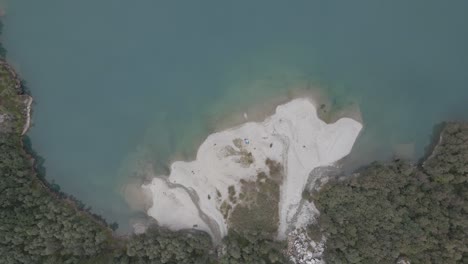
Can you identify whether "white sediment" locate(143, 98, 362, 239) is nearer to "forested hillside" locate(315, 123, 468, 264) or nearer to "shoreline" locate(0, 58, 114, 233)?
"forested hillside" locate(315, 123, 468, 264)

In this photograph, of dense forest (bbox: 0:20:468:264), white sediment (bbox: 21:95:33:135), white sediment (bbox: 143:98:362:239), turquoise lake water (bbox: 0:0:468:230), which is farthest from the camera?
turquoise lake water (bbox: 0:0:468:230)

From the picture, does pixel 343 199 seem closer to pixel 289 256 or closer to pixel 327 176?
pixel 327 176

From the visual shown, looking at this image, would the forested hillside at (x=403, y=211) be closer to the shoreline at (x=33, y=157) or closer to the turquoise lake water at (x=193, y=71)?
the turquoise lake water at (x=193, y=71)

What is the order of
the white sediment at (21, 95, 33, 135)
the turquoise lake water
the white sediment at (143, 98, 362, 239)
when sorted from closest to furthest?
the white sediment at (143, 98, 362, 239) < the white sediment at (21, 95, 33, 135) < the turquoise lake water

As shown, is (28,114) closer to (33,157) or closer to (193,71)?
(33,157)

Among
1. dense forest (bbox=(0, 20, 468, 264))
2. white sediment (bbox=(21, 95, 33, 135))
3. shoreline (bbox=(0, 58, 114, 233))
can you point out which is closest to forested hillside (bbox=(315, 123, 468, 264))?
dense forest (bbox=(0, 20, 468, 264))

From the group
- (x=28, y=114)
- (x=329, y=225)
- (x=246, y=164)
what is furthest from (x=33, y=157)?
(x=329, y=225)
